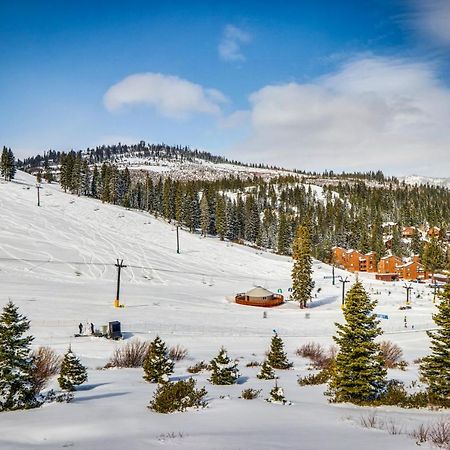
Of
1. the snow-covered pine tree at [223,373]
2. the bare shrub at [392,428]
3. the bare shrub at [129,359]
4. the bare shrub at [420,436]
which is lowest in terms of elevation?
the bare shrub at [129,359]

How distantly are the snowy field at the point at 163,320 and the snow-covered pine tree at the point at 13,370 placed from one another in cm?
81

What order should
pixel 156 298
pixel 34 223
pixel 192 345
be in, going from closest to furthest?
pixel 192 345 < pixel 156 298 < pixel 34 223

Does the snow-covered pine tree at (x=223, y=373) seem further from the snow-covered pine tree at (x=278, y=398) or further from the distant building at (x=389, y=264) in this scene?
the distant building at (x=389, y=264)

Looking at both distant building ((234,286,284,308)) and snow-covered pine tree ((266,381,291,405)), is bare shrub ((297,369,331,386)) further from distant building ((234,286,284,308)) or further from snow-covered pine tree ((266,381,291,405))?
distant building ((234,286,284,308))

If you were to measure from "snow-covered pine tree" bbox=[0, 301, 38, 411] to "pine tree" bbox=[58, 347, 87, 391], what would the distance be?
7.12ft

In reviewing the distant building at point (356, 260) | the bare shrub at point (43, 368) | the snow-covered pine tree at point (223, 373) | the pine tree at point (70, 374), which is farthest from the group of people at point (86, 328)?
the distant building at point (356, 260)

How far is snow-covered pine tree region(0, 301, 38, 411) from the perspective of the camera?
10965 mm

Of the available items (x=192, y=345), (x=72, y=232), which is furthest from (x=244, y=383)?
(x=72, y=232)

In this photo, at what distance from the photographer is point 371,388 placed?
13.1 meters

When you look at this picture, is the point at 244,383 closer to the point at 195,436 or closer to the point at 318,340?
the point at 195,436

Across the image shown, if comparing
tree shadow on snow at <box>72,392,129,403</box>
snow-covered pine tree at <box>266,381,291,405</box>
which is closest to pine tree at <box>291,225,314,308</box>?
snow-covered pine tree at <box>266,381,291,405</box>

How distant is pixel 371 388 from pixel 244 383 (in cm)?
560

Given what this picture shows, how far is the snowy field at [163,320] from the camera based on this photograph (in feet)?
27.1

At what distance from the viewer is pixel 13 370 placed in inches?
446
